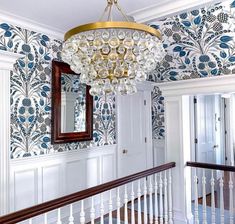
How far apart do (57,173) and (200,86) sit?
2.09 metres

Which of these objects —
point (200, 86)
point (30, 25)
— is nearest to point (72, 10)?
point (30, 25)

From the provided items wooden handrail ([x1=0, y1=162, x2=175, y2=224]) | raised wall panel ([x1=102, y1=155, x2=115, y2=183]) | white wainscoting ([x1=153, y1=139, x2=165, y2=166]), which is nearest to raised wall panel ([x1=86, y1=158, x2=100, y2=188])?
raised wall panel ([x1=102, y1=155, x2=115, y2=183])

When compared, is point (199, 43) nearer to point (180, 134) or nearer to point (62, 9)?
point (180, 134)

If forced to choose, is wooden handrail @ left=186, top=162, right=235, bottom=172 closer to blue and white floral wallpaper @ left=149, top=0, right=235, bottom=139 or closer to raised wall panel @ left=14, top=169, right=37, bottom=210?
blue and white floral wallpaper @ left=149, top=0, right=235, bottom=139

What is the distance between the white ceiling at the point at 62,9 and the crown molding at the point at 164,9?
62mm

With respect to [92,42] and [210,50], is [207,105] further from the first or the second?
[92,42]

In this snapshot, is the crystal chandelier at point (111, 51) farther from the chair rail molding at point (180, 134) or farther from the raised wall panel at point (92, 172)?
the raised wall panel at point (92, 172)

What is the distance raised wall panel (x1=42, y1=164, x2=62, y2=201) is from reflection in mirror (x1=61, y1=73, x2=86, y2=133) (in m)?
0.49

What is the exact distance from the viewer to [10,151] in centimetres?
259

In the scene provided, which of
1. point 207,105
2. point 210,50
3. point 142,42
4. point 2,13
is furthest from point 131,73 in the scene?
point 207,105

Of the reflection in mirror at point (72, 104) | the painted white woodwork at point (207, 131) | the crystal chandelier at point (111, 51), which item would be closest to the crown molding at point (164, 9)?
the crystal chandelier at point (111, 51)

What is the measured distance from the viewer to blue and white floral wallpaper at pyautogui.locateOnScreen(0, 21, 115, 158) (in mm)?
2643

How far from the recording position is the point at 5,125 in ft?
8.29

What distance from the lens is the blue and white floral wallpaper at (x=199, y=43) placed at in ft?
7.52
